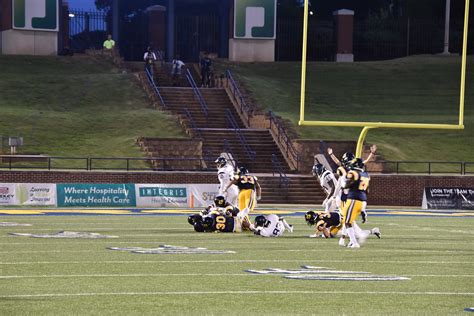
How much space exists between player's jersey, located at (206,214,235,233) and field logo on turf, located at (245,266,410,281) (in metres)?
7.51

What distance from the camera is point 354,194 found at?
69.2ft

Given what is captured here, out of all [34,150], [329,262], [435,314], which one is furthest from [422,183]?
[435,314]

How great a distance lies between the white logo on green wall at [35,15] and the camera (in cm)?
5388

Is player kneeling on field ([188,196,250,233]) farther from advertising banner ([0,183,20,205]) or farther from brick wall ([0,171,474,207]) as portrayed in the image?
brick wall ([0,171,474,207])

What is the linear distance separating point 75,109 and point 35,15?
9.44m

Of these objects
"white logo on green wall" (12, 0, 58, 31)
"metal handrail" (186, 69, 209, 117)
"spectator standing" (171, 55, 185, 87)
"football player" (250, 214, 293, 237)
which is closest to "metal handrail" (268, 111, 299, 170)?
"metal handrail" (186, 69, 209, 117)

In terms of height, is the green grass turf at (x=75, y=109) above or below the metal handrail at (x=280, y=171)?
above

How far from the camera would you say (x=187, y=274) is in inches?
622

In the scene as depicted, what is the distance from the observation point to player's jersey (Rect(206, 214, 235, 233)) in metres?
24.3

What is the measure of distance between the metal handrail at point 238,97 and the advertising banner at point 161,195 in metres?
10.8

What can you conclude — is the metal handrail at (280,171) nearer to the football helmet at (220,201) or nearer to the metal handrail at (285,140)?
the metal handrail at (285,140)

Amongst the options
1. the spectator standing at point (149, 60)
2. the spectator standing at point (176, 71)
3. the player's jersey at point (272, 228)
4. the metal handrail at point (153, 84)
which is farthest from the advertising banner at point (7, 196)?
the spectator standing at point (176, 71)

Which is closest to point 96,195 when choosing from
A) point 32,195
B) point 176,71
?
point 32,195

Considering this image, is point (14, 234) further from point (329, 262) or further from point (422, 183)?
point (422, 183)
